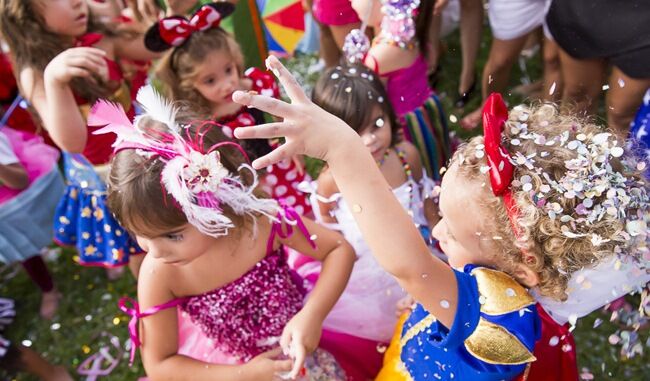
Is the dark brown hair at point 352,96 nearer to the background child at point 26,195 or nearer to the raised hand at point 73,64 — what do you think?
the raised hand at point 73,64

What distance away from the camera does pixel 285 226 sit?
1683 mm

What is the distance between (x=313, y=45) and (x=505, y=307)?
2926 millimetres

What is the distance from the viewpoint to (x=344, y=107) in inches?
79.4

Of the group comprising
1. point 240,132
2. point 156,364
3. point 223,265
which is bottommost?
point 156,364

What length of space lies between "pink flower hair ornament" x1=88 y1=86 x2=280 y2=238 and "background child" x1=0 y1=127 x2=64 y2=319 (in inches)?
51.5

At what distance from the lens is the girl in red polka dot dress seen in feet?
7.66

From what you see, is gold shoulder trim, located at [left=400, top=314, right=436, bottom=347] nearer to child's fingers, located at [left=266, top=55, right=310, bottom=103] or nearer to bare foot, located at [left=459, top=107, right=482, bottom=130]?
child's fingers, located at [left=266, top=55, right=310, bottom=103]

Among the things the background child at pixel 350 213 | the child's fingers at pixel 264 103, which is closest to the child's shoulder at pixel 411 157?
the background child at pixel 350 213

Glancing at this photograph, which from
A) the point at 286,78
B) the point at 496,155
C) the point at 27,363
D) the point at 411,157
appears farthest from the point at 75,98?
the point at 496,155

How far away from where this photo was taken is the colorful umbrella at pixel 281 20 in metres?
2.90

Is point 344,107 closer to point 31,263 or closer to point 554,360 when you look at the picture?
point 554,360

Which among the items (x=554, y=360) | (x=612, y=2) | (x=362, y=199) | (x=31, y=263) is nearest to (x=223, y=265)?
(x=362, y=199)

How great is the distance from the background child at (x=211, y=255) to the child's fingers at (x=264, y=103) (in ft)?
1.36

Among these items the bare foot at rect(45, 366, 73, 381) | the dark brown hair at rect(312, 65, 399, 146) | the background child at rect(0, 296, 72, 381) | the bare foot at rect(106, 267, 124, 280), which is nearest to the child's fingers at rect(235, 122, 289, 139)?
the dark brown hair at rect(312, 65, 399, 146)
